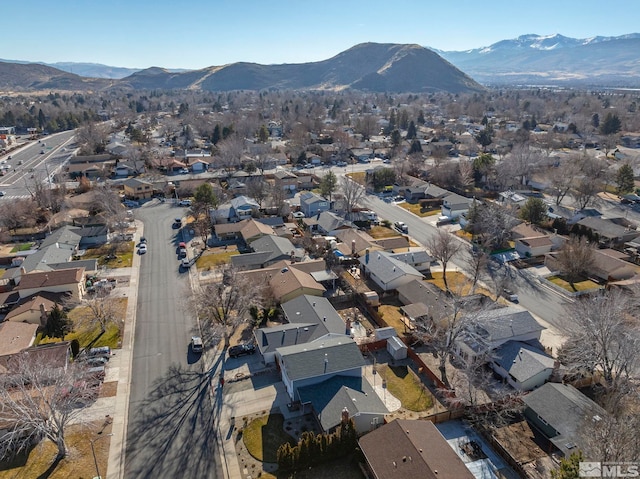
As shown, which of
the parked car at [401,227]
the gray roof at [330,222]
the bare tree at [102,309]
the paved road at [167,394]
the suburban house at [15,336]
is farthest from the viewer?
the parked car at [401,227]

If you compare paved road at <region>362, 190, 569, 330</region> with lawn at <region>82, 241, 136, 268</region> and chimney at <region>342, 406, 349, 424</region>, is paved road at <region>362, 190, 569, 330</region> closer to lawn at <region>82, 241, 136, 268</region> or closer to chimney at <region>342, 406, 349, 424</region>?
chimney at <region>342, 406, 349, 424</region>

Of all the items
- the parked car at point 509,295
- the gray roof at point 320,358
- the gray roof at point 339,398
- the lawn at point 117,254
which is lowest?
the parked car at point 509,295

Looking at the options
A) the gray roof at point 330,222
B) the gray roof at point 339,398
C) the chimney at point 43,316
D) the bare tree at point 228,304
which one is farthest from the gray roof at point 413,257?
the chimney at point 43,316

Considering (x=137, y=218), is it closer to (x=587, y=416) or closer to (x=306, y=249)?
(x=306, y=249)

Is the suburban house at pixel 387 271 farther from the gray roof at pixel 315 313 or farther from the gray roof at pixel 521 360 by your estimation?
the gray roof at pixel 521 360

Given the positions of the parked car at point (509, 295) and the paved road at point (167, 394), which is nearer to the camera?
the paved road at point (167, 394)

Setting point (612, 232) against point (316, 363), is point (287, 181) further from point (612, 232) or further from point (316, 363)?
point (316, 363)

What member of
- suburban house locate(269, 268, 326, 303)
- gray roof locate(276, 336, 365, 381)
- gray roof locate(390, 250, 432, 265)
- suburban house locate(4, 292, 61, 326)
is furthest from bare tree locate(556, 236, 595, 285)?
suburban house locate(4, 292, 61, 326)
